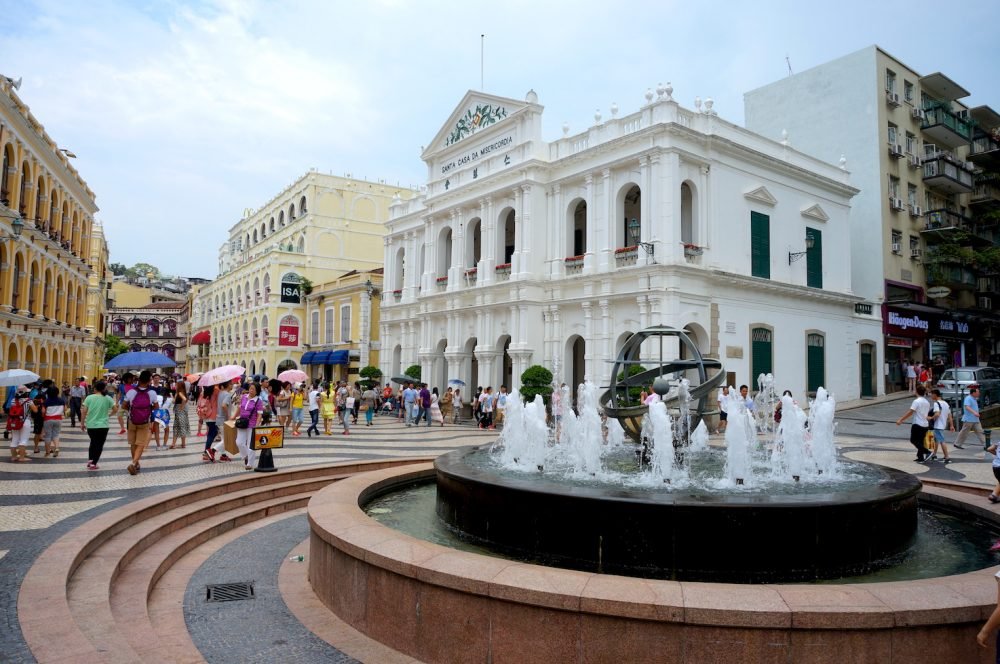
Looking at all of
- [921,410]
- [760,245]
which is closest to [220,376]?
[921,410]

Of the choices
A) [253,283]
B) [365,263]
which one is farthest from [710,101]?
[253,283]

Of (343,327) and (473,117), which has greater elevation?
(473,117)

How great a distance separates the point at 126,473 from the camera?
Result: 1015 cm

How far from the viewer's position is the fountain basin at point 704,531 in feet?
17.1

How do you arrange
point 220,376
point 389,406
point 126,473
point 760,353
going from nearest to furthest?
point 126,473, point 220,376, point 760,353, point 389,406

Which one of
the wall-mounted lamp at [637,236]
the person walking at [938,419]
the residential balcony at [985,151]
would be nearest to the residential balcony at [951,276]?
the residential balcony at [985,151]

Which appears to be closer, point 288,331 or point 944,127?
point 944,127

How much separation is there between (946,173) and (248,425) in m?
37.3

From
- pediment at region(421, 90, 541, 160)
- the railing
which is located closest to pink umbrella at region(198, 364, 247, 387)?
the railing

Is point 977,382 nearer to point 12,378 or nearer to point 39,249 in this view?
point 12,378

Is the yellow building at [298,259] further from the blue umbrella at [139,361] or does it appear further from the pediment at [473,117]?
the blue umbrella at [139,361]

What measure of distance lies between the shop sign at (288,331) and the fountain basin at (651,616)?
4384 centimetres

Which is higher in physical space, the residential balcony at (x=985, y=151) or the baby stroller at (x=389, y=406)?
the residential balcony at (x=985, y=151)

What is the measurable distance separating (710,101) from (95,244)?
4663 cm
